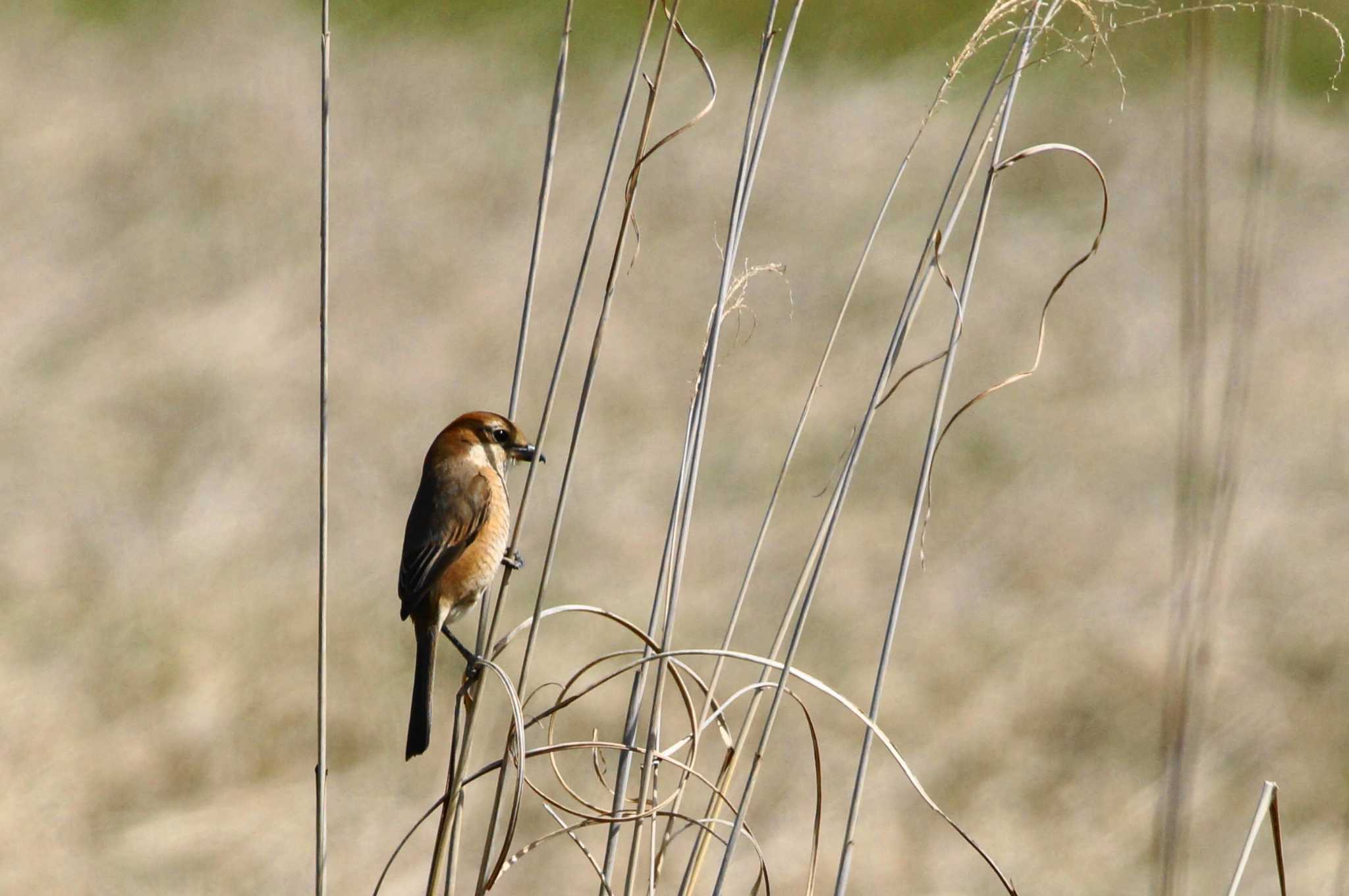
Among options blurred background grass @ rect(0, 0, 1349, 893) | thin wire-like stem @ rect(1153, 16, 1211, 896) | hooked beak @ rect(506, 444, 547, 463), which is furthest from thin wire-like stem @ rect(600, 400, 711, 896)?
blurred background grass @ rect(0, 0, 1349, 893)

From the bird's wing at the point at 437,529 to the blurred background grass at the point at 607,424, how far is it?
2.43 metres

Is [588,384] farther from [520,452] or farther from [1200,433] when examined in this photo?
[520,452]

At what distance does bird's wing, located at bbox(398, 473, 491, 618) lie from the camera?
9.15 ft

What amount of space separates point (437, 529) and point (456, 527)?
0.04 meters

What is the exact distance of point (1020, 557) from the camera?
615 centimetres

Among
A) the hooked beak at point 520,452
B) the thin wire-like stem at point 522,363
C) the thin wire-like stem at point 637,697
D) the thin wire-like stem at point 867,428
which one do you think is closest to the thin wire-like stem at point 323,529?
the thin wire-like stem at point 522,363

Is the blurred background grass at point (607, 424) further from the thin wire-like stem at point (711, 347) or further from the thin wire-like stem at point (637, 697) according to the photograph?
the thin wire-like stem at point (711, 347)

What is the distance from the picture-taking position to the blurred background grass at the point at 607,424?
16.9ft

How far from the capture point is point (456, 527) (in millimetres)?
2836

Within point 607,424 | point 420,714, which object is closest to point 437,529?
point 420,714

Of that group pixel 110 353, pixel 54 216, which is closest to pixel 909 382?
pixel 110 353

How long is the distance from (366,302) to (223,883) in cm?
318

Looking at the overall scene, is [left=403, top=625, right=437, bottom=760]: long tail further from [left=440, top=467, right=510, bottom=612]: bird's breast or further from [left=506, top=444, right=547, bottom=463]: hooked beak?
[left=506, top=444, right=547, bottom=463]: hooked beak

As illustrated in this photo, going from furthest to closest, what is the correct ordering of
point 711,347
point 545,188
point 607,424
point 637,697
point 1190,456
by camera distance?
point 607,424
point 637,697
point 711,347
point 545,188
point 1190,456
